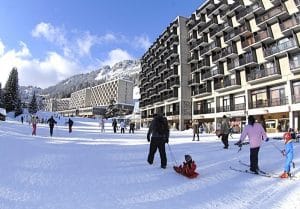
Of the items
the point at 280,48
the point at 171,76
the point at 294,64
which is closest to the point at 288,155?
the point at 294,64

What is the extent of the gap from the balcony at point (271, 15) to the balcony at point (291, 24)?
4.22ft

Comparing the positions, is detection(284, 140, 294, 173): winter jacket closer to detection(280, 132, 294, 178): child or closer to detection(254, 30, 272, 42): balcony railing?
detection(280, 132, 294, 178): child

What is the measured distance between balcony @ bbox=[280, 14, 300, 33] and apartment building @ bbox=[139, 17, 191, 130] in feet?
72.7

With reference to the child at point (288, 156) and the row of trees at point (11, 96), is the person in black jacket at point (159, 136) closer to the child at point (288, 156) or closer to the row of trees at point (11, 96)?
the child at point (288, 156)

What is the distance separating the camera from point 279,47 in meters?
34.3

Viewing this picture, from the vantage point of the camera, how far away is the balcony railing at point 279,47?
32597 mm

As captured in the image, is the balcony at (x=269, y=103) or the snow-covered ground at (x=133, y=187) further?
the balcony at (x=269, y=103)

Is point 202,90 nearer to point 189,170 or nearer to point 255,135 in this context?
point 255,135

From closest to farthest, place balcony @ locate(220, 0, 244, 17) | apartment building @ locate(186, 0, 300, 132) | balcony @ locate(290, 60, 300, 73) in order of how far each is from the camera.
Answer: balcony @ locate(290, 60, 300, 73) → apartment building @ locate(186, 0, 300, 132) → balcony @ locate(220, 0, 244, 17)

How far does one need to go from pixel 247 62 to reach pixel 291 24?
778 centimetres

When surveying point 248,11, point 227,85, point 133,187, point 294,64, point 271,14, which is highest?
point 248,11

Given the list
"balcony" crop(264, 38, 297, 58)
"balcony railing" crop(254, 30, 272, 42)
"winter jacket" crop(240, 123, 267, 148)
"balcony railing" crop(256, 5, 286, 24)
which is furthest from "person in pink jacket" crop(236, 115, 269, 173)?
"balcony railing" crop(254, 30, 272, 42)

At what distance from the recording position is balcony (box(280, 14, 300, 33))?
1258 inches

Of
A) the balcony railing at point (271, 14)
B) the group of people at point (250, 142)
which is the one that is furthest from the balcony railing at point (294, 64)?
the group of people at point (250, 142)
